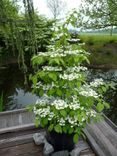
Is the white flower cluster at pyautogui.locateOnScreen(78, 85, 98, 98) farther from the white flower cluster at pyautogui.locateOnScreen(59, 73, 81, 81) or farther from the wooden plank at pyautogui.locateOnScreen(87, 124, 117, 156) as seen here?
the wooden plank at pyautogui.locateOnScreen(87, 124, 117, 156)

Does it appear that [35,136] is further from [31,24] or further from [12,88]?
[12,88]

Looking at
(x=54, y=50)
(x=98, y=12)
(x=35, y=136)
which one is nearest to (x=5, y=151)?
(x=35, y=136)

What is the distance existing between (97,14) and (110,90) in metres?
4.45

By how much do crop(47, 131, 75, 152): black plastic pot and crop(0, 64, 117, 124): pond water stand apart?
2.57 metres

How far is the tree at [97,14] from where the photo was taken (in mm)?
9758

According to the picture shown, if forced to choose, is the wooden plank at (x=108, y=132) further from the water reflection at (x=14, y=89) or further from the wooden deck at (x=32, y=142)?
the water reflection at (x=14, y=89)

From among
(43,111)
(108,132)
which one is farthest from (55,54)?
(108,132)

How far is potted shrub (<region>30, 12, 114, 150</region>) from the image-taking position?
2072mm

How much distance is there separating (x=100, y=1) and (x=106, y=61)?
2902 mm

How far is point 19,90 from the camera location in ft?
23.7

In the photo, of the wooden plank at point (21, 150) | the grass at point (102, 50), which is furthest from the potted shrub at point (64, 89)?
the grass at point (102, 50)

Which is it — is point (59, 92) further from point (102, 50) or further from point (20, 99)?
point (102, 50)

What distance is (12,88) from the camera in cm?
743

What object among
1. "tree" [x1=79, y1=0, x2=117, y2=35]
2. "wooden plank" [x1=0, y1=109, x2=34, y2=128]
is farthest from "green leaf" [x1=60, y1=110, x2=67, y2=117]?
"tree" [x1=79, y1=0, x2=117, y2=35]
